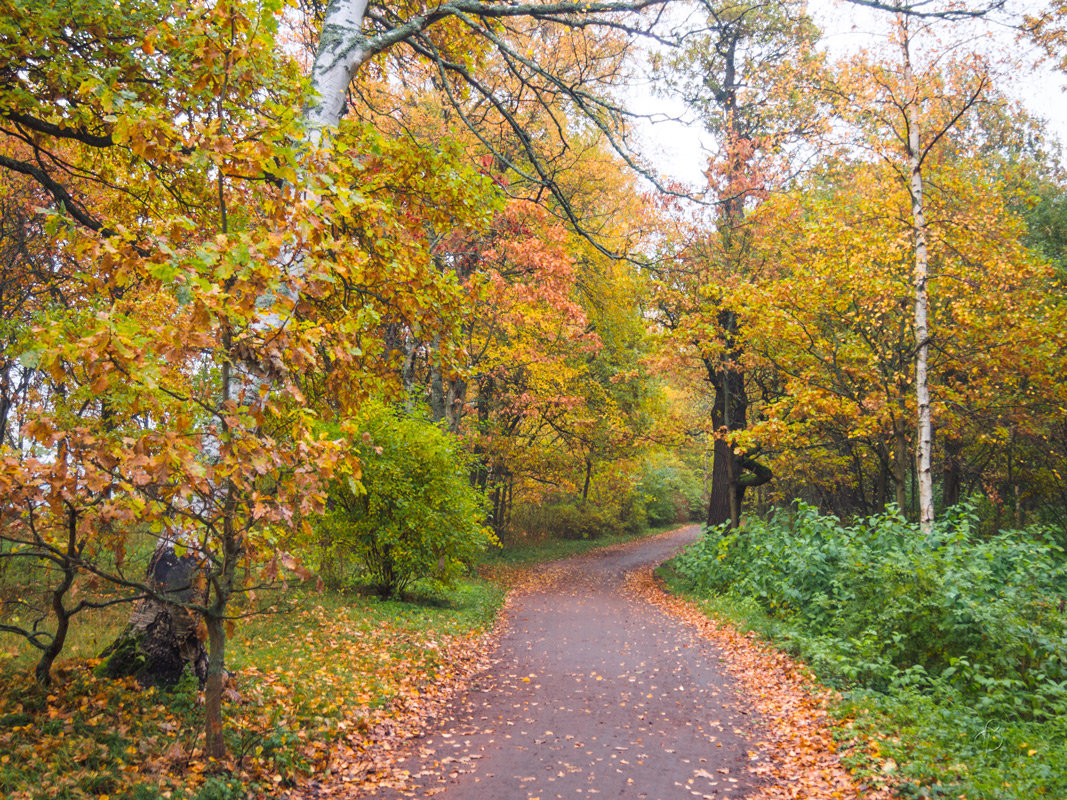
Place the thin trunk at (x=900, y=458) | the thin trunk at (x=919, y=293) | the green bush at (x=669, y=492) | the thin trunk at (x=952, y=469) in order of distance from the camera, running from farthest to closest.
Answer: the green bush at (x=669, y=492) → the thin trunk at (x=952, y=469) → the thin trunk at (x=900, y=458) → the thin trunk at (x=919, y=293)

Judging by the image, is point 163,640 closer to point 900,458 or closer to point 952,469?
point 900,458

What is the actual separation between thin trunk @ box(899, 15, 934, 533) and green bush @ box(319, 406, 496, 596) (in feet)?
23.9

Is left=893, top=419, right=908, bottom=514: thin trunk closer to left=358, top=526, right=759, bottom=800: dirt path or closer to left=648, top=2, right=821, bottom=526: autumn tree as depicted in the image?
left=648, top=2, right=821, bottom=526: autumn tree

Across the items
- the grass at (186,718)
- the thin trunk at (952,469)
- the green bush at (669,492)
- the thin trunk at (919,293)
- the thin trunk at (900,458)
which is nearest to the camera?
the grass at (186,718)

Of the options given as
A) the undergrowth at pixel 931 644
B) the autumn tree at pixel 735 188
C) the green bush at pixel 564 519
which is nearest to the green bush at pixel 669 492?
the green bush at pixel 564 519

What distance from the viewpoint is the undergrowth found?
4484 mm

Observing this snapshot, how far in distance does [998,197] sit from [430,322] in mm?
11957

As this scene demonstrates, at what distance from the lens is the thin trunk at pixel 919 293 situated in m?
9.50

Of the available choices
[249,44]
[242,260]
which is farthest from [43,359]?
[249,44]

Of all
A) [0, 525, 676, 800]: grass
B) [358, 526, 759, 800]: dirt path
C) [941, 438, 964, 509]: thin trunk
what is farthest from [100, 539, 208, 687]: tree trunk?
[941, 438, 964, 509]: thin trunk

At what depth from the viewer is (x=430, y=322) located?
5.40 m

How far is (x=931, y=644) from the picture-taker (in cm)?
665

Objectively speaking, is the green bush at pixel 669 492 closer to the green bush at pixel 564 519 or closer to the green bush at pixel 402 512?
the green bush at pixel 564 519

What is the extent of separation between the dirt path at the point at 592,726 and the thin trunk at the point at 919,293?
443cm
